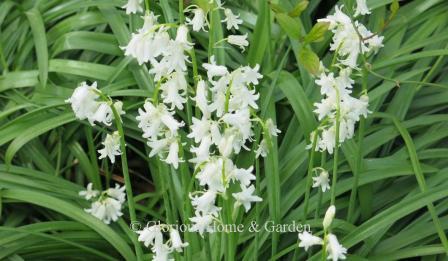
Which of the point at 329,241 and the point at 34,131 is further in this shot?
the point at 34,131

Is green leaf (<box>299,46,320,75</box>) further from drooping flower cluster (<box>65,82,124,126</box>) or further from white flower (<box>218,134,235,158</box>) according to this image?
drooping flower cluster (<box>65,82,124,126</box>)

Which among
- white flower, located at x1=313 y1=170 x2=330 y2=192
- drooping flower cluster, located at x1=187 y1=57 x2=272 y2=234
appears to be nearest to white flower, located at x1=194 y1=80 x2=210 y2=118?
drooping flower cluster, located at x1=187 y1=57 x2=272 y2=234

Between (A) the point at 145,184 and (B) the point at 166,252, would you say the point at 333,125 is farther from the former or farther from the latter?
(A) the point at 145,184

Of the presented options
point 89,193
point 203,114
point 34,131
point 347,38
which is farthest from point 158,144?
point 34,131

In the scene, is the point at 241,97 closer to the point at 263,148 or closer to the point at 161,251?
the point at 263,148

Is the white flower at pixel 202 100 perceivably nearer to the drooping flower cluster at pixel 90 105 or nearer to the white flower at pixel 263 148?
the drooping flower cluster at pixel 90 105
